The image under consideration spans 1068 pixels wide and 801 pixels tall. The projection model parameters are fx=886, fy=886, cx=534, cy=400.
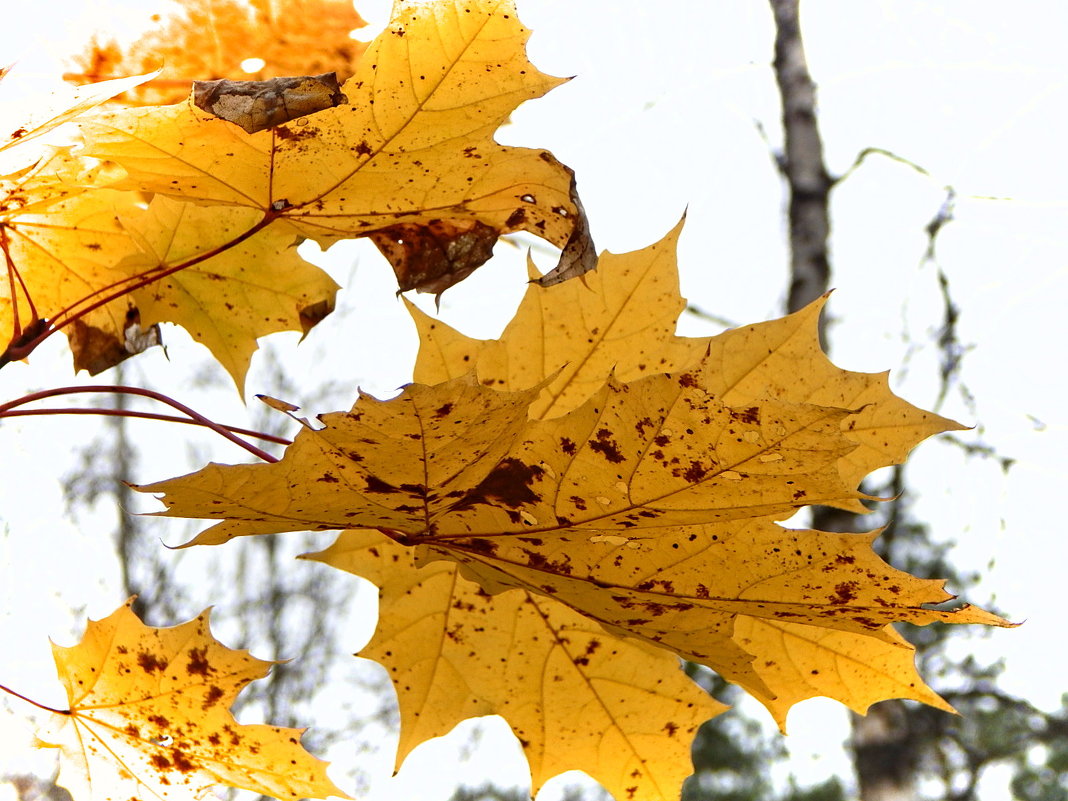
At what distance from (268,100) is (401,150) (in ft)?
0.25

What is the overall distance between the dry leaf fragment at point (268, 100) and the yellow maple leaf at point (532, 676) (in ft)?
0.89

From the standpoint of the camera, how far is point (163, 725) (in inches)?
21.5

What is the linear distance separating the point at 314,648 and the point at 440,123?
12.8ft

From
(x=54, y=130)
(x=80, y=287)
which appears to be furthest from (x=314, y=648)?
(x=54, y=130)

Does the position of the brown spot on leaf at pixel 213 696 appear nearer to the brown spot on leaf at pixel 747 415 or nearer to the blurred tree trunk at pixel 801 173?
the brown spot on leaf at pixel 747 415

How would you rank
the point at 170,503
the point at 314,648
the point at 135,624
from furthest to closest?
the point at 314,648 < the point at 135,624 < the point at 170,503

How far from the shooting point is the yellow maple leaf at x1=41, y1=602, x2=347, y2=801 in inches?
20.8

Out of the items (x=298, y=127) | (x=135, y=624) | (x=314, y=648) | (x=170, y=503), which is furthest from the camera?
(x=314, y=648)

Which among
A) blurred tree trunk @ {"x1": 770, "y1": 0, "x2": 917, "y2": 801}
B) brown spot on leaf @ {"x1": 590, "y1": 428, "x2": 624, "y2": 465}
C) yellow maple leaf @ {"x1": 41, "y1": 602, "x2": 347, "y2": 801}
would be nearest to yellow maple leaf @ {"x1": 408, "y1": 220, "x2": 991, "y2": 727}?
brown spot on leaf @ {"x1": 590, "y1": 428, "x2": 624, "y2": 465}

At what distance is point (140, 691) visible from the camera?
21.6 inches

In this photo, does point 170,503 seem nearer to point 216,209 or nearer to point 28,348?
point 28,348

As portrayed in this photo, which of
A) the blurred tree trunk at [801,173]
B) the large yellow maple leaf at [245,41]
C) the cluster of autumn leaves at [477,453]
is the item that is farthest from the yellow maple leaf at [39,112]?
the blurred tree trunk at [801,173]

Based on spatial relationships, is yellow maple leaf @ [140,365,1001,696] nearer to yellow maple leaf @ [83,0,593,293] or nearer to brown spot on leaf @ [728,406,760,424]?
brown spot on leaf @ [728,406,760,424]

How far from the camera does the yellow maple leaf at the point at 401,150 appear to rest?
1.39ft
